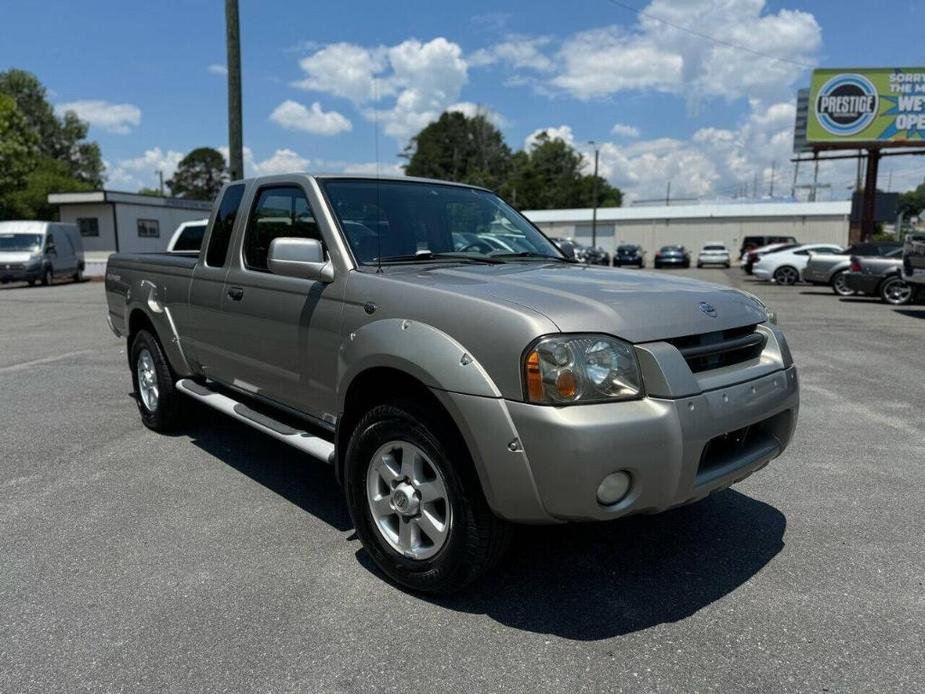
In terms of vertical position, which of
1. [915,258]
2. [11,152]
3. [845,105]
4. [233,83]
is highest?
[845,105]

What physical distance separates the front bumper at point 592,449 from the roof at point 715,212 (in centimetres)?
5956

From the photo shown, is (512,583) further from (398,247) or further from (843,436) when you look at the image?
(843,436)

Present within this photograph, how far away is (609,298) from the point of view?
293 centimetres

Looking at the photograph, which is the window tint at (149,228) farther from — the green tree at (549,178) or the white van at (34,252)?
the green tree at (549,178)

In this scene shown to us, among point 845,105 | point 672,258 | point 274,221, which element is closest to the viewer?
point 274,221

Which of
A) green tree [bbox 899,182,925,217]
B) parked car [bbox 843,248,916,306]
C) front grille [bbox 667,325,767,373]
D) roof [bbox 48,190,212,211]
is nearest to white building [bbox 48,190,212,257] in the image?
roof [bbox 48,190,212,211]

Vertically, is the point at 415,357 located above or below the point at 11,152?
below

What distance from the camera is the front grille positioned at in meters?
2.91

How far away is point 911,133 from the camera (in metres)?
32.4

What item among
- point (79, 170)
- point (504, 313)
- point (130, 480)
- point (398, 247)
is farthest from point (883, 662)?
point (79, 170)

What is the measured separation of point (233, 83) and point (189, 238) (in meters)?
4.09

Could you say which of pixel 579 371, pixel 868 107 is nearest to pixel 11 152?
pixel 868 107

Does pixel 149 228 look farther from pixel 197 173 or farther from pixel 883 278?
pixel 197 173

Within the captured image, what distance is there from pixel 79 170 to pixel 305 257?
302 ft
